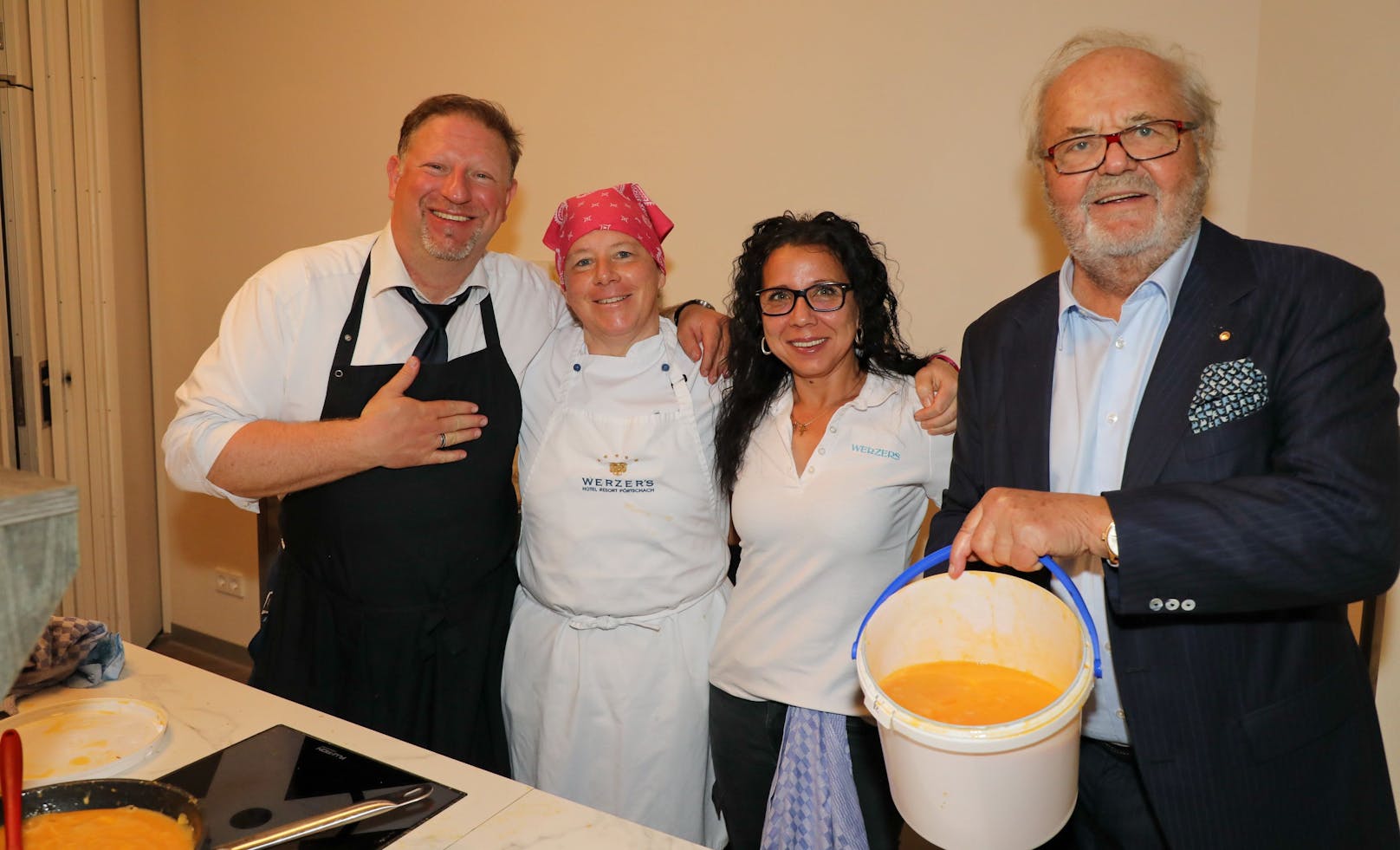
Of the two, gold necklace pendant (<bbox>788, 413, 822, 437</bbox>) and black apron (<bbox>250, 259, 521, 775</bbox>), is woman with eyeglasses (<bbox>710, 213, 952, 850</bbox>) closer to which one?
gold necklace pendant (<bbox>788, 413, 822, 437</bbox>)

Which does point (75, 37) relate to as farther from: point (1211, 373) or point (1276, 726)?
point (1276, 726)

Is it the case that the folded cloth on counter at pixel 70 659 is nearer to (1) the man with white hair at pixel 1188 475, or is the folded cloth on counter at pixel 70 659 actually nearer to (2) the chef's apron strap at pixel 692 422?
(2) the chef's apron strap at pixel 692 422

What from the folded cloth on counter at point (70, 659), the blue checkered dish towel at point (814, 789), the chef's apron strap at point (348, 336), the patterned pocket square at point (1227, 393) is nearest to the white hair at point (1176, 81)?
the patterned pocket square at point (1227, 393)

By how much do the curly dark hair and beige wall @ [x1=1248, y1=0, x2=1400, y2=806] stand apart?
891 mm

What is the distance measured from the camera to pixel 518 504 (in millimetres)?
2646

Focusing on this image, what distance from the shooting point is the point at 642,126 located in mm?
3232

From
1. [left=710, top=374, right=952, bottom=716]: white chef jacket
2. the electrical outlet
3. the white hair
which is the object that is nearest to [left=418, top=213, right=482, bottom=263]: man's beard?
[left=710, top=374, right=952, bottom=716]: white chef jacket

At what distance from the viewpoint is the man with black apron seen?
2.22 metres

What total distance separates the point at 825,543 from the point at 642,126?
173 cm

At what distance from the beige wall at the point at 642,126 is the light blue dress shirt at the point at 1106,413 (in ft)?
3.41

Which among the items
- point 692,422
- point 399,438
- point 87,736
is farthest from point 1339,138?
point 87,736

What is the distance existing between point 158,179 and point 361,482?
9.47 ft

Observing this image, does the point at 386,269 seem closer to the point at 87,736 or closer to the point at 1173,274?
the point at 87,736

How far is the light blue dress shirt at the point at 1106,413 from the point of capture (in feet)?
5.33
